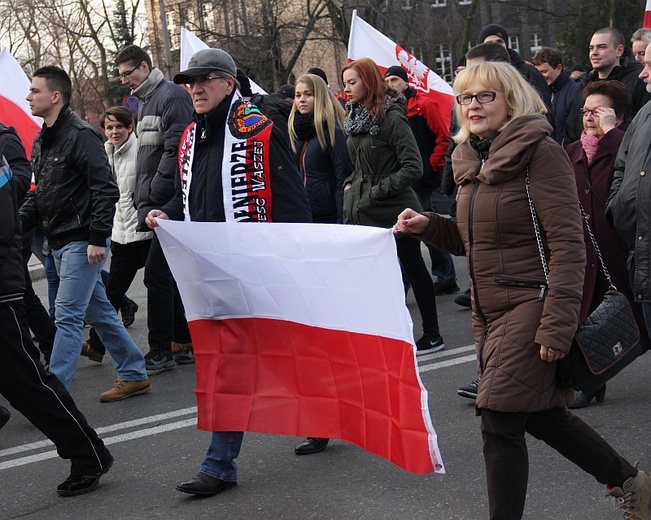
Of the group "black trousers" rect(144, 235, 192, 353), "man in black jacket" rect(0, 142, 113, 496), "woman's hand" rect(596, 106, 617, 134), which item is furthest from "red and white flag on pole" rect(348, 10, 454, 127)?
"man in black jacket" rect(0, 142, 113, 496)

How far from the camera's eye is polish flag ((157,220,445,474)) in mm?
3824

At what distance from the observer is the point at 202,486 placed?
4.38 metres

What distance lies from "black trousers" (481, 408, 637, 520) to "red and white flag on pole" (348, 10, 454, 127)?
6700 millimetres

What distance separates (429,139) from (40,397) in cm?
515

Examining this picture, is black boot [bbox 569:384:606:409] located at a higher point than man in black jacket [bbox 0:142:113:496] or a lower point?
lower

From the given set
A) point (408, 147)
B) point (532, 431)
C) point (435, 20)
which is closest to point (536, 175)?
point (532, 431)

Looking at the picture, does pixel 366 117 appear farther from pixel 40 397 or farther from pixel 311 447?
pixel 40 397

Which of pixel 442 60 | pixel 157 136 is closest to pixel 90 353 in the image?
pixel 157 136

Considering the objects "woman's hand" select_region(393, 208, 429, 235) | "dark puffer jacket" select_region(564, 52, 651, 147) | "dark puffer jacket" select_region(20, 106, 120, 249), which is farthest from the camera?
"dark puffer jacket" select_region(564, 52, 651, 147)

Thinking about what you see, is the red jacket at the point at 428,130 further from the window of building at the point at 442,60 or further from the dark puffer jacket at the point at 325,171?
the window of building at the point at 442,60

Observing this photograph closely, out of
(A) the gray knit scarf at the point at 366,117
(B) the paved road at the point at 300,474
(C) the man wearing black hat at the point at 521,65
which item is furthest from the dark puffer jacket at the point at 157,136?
(C) the man wearing black hat at the point at 521,65

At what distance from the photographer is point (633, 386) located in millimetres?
5676

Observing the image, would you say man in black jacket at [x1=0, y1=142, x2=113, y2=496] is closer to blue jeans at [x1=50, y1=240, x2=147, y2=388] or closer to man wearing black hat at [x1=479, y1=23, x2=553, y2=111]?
blue jeans at [x1=50, y1=240, x2=147, y2=388]

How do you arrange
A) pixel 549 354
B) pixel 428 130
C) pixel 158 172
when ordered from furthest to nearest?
pixel 428 130 → pixel 158 172 → pixel 549 354
